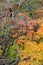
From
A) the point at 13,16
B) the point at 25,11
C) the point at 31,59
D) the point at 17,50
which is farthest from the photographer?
the point at 25,11

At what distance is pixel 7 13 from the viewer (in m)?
5.75

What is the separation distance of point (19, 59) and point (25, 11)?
64.4 inches

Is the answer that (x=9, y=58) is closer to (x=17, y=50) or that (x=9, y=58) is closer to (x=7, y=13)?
(x=17, y=50)

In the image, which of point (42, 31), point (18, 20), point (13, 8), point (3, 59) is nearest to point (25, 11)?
point (13, 8)

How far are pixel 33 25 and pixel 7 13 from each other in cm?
92

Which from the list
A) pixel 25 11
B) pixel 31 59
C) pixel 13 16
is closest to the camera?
pixel 31 59

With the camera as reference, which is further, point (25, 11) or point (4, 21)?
point (25, 11)

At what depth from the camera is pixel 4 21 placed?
17.5 ft

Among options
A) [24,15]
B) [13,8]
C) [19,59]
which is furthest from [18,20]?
[19,59]

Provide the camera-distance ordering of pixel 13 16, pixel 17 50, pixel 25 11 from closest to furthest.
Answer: pixel 17 50 < pixel 13 16 < pixel 25 11

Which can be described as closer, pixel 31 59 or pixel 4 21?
pixel 31 59

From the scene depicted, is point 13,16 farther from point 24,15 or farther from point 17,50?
point 17,50

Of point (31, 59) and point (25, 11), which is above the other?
point (25, 11)

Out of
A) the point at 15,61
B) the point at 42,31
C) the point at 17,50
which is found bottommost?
the point at 15,61
